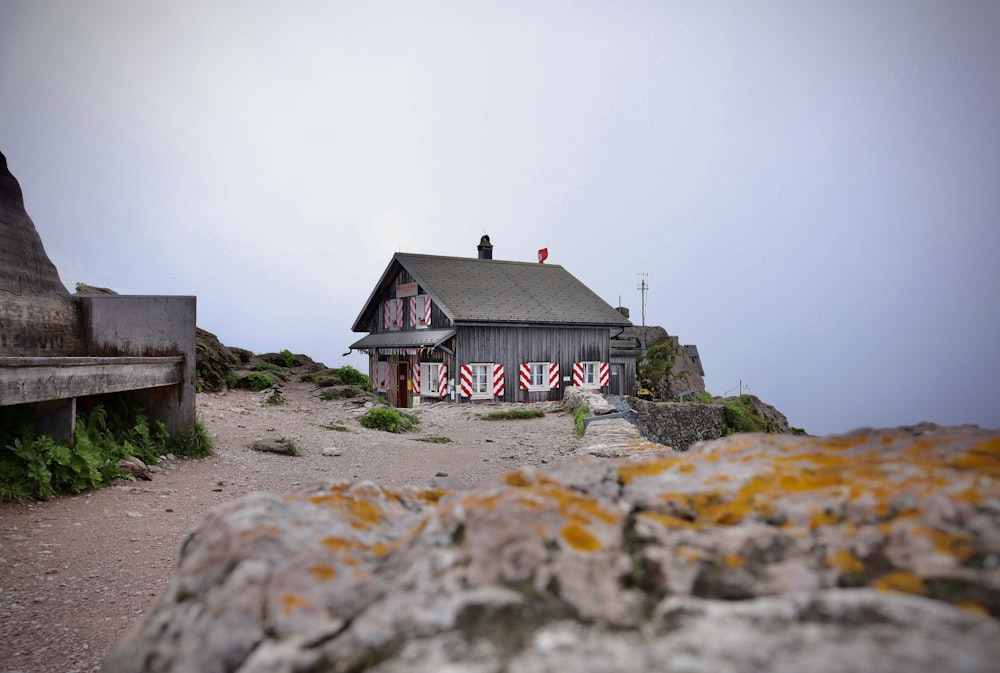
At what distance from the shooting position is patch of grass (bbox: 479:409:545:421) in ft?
58.7

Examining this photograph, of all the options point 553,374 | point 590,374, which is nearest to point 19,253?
point 553,374

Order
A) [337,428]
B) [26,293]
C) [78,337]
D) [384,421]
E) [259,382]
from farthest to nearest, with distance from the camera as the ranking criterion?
[259,382] → [384,421] → [337,428] → [78,337] → [26,293]

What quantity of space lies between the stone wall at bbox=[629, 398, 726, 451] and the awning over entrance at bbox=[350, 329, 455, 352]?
8.20 m

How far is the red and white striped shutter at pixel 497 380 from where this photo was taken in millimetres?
23484

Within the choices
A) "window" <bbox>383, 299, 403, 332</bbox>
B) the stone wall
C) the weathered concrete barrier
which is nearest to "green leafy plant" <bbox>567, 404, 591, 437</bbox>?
the stone wall

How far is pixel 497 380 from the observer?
927 inches

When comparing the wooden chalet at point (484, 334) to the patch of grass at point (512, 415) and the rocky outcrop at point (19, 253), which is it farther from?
the rocky outcrop at point (19, 253)

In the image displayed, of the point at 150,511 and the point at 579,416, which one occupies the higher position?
the point at 579,416

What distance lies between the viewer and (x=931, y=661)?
32.7 inches

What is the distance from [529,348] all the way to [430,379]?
4.11 metres

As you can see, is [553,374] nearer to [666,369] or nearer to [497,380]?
[497,380]

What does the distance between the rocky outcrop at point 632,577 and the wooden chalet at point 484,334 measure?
20684 millimetres

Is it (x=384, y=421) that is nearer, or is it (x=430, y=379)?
(x=384, y=421)

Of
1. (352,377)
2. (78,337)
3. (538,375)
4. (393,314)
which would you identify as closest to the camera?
(78,337)
